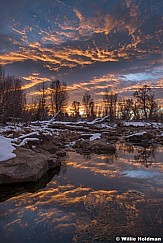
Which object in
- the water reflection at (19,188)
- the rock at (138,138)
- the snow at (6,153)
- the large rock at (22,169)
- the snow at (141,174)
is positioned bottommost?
the rock at (138,138)

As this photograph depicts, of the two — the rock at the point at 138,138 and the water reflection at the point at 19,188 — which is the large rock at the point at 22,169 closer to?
the water reflection at the point at 19,188

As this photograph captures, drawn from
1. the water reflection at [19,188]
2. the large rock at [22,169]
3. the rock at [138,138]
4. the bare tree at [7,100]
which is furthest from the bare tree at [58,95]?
the water reflection at [19,188]

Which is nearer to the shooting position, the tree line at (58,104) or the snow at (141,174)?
the snow at (141,174)

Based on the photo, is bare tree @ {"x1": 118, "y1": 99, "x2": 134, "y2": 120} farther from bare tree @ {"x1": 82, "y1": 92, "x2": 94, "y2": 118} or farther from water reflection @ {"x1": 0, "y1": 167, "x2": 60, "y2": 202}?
water reflection @ {"x1": 0, "y1": 167, "x2": 60, "y2": 202}

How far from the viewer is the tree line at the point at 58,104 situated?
28.3 m

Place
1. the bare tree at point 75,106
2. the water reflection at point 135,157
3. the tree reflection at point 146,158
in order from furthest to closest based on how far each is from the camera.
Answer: the bare tree at point 75,106, the water reflection at point 135,157, the tree reflection at point 146,158

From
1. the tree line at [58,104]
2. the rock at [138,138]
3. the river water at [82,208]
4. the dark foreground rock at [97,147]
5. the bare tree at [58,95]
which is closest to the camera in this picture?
the river water at [82,208]

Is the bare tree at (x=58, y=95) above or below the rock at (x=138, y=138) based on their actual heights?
above

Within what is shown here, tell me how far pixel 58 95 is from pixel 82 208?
42766 mm

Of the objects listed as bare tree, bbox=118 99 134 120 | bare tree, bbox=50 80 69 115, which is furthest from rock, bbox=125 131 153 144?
bare tree, bbox=118 99 134 120

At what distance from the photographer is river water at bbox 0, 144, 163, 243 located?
3951 millimetres

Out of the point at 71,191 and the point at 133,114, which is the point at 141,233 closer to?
the point at 71,191

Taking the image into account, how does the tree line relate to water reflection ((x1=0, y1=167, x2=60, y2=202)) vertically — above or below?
above

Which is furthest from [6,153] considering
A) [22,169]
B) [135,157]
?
[135,157]
